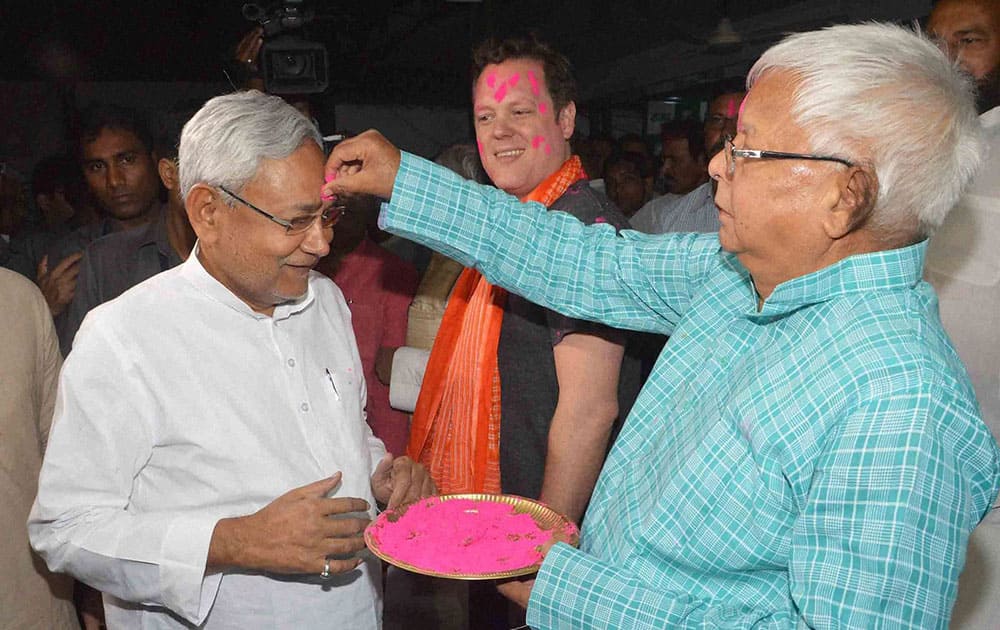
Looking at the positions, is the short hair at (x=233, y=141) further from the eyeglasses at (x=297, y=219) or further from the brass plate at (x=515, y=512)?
the brass plate at (x=515, y=512)

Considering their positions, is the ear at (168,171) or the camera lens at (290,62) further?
the camera lens at (290,62)

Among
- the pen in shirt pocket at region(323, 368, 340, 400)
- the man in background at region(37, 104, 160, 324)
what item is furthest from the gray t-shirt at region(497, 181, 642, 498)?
the man in background at region(37, 104, 160, 324)

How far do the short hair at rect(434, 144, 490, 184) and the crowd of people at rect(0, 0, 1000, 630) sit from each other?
0.78m

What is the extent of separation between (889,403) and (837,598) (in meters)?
0.26

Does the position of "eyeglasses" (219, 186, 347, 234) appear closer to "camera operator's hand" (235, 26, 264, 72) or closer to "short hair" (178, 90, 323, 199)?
"short hair" (178, 90, 323, 199)

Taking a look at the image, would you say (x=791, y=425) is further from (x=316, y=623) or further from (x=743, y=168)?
(x=316, y=623)

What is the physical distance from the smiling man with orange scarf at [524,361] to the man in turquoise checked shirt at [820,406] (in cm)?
67

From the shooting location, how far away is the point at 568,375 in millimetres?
2152

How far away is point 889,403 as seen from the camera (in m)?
1.06

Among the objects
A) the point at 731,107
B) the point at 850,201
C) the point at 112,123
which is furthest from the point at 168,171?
the point at 850,201

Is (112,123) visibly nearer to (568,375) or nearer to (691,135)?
(568,375)

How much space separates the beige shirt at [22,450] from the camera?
2.01m

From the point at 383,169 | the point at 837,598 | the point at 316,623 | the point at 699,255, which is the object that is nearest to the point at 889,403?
the point at 837,598

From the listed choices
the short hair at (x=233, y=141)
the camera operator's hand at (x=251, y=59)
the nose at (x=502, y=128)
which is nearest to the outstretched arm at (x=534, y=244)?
the short hair at (x=233, y=141)
